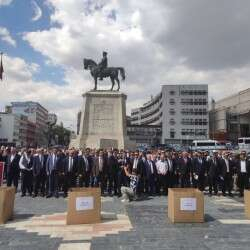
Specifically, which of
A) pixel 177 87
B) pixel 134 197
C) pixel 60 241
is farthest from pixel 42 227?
pixel 177 87

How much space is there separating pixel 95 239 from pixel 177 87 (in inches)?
3903

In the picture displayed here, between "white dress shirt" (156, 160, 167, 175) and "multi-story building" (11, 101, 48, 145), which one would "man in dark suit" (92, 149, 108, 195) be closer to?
"white dress shirt" (156, 160, 167, 175)

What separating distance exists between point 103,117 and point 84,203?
24.4 meters

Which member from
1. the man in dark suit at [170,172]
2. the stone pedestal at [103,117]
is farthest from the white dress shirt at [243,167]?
the stone pedestal at [103,117]

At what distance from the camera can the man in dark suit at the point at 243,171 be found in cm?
1598

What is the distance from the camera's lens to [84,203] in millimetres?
10086

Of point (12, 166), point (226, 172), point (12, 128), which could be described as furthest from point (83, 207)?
point (12, 128)

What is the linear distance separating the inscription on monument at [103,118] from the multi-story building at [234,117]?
6908cm

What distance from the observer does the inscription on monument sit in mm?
34031

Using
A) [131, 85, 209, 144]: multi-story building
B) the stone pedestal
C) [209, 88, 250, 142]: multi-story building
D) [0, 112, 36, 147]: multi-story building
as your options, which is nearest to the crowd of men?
the stone pedestal

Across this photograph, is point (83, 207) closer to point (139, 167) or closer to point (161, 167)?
point (139, 167)

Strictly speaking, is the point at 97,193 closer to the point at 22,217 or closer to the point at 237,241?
the point at 22,217

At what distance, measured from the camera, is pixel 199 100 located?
346ft

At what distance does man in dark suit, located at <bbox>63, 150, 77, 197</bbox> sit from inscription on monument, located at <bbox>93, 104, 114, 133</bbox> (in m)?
18.2
